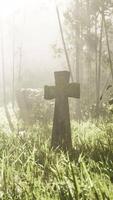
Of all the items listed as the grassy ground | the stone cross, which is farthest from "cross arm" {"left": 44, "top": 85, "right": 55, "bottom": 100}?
the grassy ground

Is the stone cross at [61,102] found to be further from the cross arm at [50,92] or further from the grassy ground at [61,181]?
the grassy ground at [61,181]

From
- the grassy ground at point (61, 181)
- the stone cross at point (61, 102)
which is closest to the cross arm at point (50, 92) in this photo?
the stone cross at point (61, 102)

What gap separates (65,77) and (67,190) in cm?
470

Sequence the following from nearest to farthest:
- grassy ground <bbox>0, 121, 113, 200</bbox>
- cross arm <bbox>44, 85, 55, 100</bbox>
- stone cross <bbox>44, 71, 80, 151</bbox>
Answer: grassy ground <bbox>0, 121, 113, 200</bbox>
stone cross <bbox>44, 71, 80, 151</bbox>
cross arm <bbox>44, 85, 55, 100</bbox>

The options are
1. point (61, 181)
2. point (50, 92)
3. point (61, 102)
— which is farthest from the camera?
point (50, 92)

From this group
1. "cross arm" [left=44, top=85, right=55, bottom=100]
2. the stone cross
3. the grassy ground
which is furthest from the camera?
"cross arm" [left=44, top=85, right=55, bottom=100]

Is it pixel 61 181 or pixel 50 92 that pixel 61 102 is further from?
pixel 61 181

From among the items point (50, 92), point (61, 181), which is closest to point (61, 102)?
point (50, 92)

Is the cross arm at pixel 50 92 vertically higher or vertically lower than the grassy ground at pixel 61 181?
higher

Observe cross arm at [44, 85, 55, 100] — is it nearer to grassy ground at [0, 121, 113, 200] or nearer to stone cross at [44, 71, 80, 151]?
stone cross at [44, 71, 80, 151]

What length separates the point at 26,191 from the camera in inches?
141

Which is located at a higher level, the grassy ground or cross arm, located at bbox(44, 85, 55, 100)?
cross arm, located at bbox(44, 85, 55, 100)

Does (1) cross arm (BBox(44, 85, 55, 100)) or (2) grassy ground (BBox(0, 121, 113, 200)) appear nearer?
(2) grassy ground (BBox(0, 121, 113, 200))

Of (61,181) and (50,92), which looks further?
(50,92)
